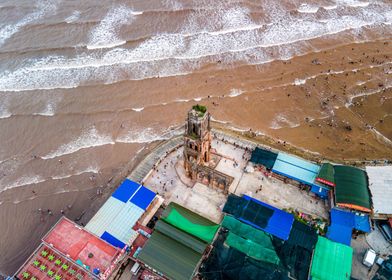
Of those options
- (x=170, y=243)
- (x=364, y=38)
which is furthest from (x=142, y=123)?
(x=364, y=38)

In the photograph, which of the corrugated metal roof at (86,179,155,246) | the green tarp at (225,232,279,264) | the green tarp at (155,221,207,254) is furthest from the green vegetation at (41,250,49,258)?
the green tarp at (225,232,279,264)

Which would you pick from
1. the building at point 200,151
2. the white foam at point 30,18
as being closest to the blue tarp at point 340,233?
the building at point 200,151

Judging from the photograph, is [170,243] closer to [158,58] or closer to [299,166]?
[299,166]

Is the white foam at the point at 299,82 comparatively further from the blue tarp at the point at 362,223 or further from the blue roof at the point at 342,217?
the blue tarp at the point at 362,223

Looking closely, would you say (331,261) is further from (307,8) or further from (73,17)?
(73,17)

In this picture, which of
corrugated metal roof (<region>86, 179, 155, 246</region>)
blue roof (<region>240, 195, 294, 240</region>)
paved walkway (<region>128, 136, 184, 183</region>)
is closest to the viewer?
corrugated metal roof (<region>86, 179, 155, 246</region>)

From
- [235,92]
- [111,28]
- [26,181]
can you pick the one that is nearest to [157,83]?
[235,92]

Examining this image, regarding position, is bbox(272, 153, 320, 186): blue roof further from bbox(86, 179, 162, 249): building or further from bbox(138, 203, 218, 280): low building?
bbox(86, 179, 162, 249): building
